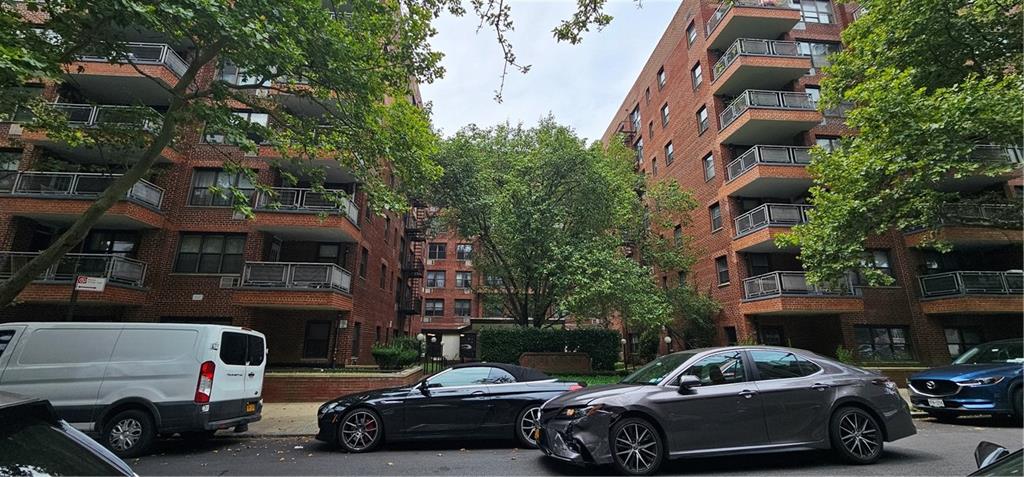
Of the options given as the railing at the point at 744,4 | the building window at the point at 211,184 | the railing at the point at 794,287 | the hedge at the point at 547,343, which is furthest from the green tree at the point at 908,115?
the building window at the point at 211,184

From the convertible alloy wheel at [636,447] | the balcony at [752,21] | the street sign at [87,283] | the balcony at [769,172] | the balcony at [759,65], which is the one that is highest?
the balcony at [752,21]

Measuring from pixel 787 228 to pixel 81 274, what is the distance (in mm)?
25103

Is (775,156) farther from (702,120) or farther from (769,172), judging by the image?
(702,120)

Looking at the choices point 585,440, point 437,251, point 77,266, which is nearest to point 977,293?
point 585,440

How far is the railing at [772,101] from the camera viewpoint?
753 inches

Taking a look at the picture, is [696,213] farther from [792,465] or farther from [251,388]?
[251,388]

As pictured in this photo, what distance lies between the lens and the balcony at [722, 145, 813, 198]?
18.1 meters

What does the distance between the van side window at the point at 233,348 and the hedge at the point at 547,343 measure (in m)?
12.2

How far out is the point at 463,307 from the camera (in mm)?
42000

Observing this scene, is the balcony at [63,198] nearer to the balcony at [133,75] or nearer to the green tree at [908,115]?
the balcony at [133,75]

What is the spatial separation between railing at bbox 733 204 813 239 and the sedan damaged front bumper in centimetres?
1515

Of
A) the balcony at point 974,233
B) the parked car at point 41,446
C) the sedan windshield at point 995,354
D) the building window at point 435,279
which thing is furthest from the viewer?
the building window at point 435,279

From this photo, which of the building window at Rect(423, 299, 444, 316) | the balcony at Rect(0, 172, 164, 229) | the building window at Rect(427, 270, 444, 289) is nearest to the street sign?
the balcony at Rect(0, 172, 164, 229)

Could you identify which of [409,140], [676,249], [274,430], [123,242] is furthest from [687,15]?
[123,242]
